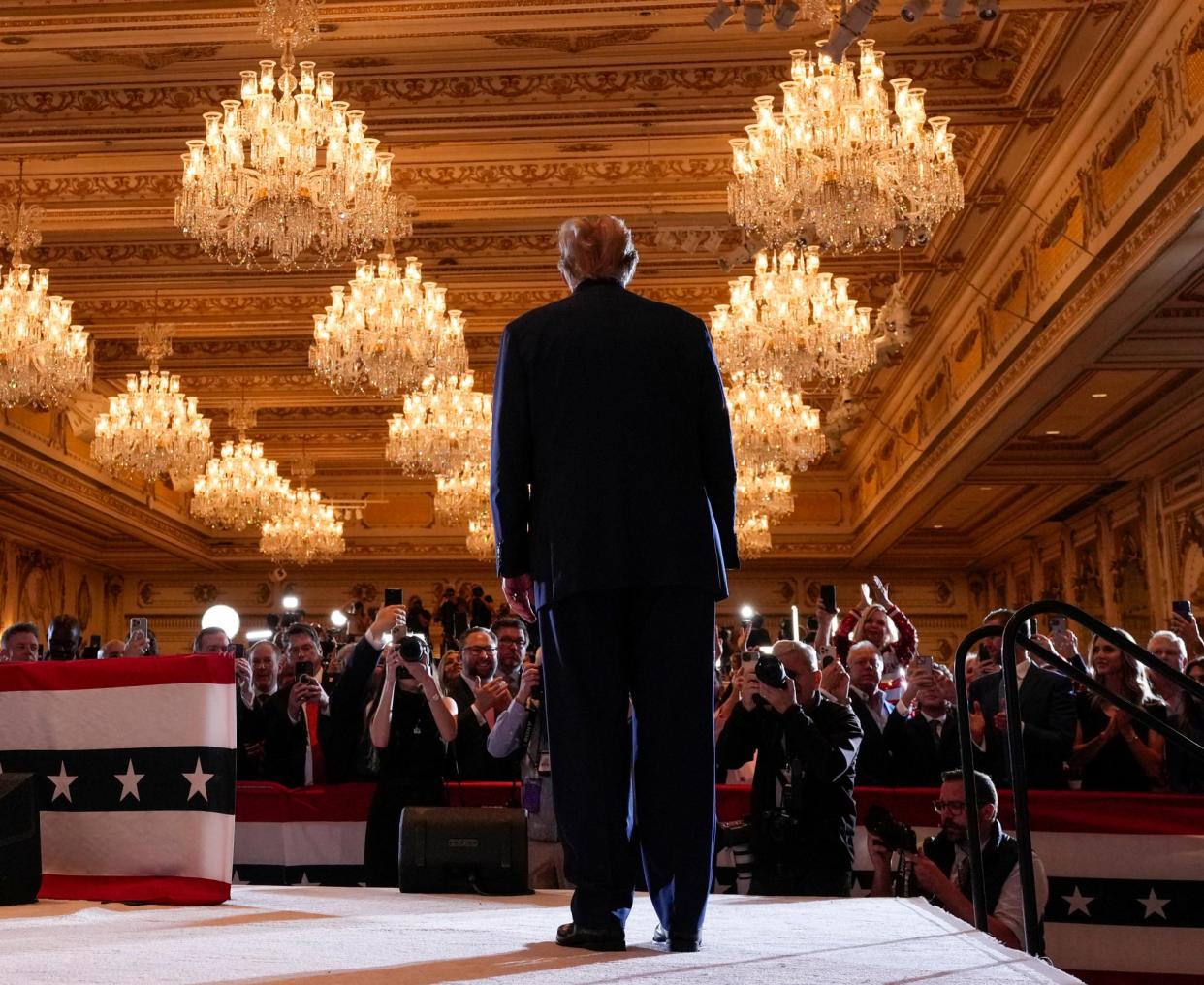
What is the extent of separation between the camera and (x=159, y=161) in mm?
10977

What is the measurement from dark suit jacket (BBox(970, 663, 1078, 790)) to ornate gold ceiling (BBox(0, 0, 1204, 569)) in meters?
3.01

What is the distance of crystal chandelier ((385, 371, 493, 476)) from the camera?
12.5m

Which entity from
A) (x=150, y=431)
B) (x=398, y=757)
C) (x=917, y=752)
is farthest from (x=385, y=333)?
(x=917, y=752)

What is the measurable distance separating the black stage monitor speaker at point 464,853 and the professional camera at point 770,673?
0.81 m

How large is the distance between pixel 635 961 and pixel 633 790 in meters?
0.45

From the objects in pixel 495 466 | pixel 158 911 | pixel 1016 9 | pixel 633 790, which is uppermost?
pixel 1016 9

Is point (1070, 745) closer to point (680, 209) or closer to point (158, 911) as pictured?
point (158, 911)

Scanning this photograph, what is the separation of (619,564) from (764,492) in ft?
41.6

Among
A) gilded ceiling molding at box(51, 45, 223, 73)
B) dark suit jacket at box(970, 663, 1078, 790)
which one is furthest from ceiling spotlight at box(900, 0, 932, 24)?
gilded ceiling molding at box(51, 45, 223, 73)

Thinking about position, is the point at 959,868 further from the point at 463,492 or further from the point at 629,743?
the point at 463,492

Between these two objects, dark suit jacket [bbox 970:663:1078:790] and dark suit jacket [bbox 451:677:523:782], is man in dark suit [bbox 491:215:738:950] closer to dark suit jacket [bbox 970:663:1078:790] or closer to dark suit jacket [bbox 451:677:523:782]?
dark suit jacket [bbox 451:677:523:782]

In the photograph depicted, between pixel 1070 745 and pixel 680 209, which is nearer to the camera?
pixel 1070 745

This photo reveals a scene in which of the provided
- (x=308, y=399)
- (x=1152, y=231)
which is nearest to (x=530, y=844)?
(x=1152, y=231)

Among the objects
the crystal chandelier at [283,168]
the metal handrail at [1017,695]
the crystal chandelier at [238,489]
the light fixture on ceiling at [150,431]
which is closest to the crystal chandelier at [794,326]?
the crystal chandelier at [283,168]
